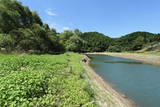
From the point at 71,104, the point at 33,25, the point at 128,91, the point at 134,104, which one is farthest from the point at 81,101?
the point at 33,25

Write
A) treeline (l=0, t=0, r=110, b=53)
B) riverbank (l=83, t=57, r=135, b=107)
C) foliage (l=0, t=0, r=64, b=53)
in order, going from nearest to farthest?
riverbank (l=83, t=57, r=135, b=107)
treeline (l=0, t=0, r=110, b=53)
foliage (l=0, t=0, r=64, b=53)

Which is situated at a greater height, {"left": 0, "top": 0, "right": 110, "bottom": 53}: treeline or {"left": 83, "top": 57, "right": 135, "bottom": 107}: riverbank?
{"left": 0, "top": 0, "right": 110, "bottom": 53}: treeline

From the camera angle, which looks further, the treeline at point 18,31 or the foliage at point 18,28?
the foliage at point 18,28

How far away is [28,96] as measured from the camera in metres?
4.24

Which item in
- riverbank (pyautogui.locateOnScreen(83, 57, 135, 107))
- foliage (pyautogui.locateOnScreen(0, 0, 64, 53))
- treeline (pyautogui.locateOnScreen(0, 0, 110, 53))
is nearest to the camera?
riverbank (pyautogui.locateOnScreen(83, 57, 135, 107))

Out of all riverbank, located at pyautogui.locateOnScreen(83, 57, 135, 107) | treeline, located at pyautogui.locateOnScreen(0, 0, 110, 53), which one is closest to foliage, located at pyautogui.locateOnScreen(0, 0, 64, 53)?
treeline, located at pyautogui.locateOnScreen(0, 0, 110, 53)

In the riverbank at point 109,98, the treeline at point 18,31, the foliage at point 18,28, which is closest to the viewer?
the riverbank at point 109,98

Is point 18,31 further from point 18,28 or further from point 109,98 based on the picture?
point 109,98

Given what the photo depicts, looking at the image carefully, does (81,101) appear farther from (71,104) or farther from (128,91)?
(128,91)

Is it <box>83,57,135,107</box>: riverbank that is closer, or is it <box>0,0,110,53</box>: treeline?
<box>83,57,135,107</box>: riverbank

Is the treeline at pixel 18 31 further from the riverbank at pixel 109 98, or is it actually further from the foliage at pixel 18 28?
the riverbank at pixel 109 98

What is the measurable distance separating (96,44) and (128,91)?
88.4 metres

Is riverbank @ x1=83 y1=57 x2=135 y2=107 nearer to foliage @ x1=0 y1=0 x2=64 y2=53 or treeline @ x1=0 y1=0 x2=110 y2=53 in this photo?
treeline @ x1=0 y1=0 x2=110 y2=53

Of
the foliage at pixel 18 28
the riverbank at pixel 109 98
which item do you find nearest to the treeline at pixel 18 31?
the foliage at pixel 18 28
